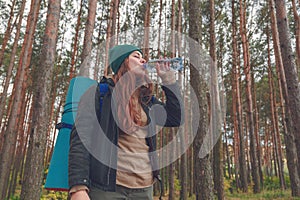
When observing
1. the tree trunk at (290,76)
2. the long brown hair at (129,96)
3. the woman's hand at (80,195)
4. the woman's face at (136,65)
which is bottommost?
the woman's hand at (80,195)

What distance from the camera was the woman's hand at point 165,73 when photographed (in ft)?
6.39

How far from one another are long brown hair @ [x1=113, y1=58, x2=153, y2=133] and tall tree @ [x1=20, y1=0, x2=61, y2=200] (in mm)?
3301

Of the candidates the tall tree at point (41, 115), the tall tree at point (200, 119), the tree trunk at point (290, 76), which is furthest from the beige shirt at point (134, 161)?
the tree trunk at point (290, 76)

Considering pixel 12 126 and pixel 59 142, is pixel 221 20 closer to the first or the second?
pixel 12 126

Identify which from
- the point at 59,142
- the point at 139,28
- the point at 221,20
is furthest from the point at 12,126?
the point at 221,20

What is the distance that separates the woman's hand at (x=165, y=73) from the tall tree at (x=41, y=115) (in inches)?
132

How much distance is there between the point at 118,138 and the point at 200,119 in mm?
2715

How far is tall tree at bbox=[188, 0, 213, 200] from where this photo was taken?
4.00 metres

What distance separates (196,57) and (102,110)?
306cm

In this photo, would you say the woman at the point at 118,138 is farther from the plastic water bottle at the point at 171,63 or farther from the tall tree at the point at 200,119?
the tall tree at the point at 200,119

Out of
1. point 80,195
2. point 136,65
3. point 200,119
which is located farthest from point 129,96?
point 200,119

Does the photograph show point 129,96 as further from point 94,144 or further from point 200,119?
point 200,119

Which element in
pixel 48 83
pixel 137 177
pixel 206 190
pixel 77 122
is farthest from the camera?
pixel 48 83

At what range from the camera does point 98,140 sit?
161 cm
